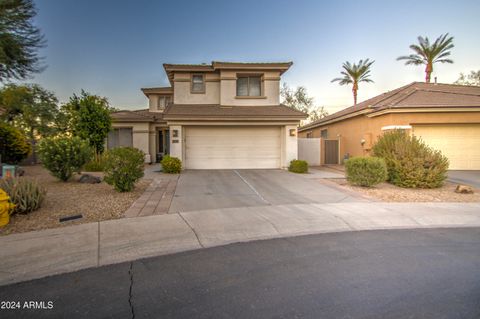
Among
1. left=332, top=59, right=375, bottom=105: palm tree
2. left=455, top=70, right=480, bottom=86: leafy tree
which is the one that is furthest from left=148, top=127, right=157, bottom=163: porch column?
left=455, top=70, right=480, bottom=86: leafy tree

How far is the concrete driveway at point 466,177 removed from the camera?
11.2 m

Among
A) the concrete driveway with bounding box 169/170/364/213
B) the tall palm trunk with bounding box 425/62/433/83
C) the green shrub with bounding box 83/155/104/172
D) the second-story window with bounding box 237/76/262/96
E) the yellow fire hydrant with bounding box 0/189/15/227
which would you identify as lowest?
the concrete driveway with bounding box 169/170/364/213

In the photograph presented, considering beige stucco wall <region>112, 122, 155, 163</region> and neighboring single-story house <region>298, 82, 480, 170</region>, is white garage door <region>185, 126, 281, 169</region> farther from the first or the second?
neighboring single-story house <region>298, 82, 480, 170</region>

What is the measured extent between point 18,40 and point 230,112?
12218 mm

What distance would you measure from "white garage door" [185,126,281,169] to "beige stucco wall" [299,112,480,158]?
5.97 m

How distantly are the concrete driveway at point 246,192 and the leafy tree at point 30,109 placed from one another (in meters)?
20.5

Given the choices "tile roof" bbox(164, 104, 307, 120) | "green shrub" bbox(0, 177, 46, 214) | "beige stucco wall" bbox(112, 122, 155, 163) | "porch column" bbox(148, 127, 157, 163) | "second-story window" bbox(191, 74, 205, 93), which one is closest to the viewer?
"green shrub" bbox(0, 177, 46, 214)

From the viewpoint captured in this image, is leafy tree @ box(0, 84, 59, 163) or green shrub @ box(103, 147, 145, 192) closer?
green shrub @ box(103, 147, 145, 192)

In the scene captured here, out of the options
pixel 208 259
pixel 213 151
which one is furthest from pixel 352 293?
pixel 213 151

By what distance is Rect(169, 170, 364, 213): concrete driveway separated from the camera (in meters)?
7.52

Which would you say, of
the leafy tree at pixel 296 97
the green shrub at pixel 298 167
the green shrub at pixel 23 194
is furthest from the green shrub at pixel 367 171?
the leafy tree at pixel 296 97

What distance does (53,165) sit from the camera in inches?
368

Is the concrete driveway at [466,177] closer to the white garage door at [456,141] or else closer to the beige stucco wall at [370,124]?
the white garage door at [456,141]

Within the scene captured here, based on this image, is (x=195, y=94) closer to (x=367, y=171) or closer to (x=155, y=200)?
(x=155, y=200)
